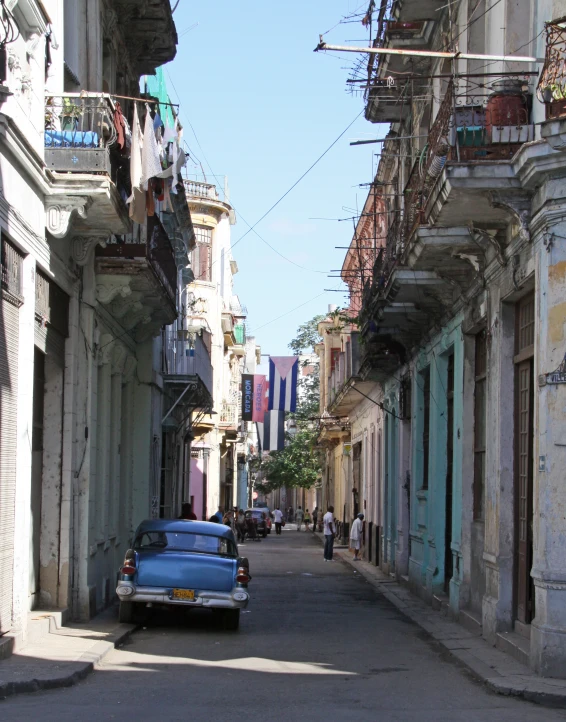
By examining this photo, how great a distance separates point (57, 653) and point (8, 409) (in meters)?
2.52

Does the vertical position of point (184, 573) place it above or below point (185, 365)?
below

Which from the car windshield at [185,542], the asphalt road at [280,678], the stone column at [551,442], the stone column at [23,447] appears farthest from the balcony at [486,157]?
the car windshield at [185,542]

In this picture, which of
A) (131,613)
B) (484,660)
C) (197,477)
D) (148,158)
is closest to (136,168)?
(148,158)

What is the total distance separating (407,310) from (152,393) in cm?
566

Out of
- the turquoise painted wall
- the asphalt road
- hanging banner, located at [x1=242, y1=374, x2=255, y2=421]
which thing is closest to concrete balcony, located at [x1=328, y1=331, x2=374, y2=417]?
the turquoise painted wall

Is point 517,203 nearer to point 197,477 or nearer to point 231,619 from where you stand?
point 231,619

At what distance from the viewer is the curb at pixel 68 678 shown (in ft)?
32.3

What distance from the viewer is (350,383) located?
3234 cm

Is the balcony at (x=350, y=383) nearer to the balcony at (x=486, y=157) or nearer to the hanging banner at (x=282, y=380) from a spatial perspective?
the hanging banner at (x=282, y=380)

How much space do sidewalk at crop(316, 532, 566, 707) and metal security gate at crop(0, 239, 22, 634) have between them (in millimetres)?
4766

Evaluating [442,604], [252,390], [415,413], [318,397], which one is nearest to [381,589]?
[415,413]

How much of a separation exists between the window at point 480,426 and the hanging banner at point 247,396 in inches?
1589

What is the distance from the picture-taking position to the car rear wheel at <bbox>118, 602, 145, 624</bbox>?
15.1 metres

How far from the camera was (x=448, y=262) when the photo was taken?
1630cm
